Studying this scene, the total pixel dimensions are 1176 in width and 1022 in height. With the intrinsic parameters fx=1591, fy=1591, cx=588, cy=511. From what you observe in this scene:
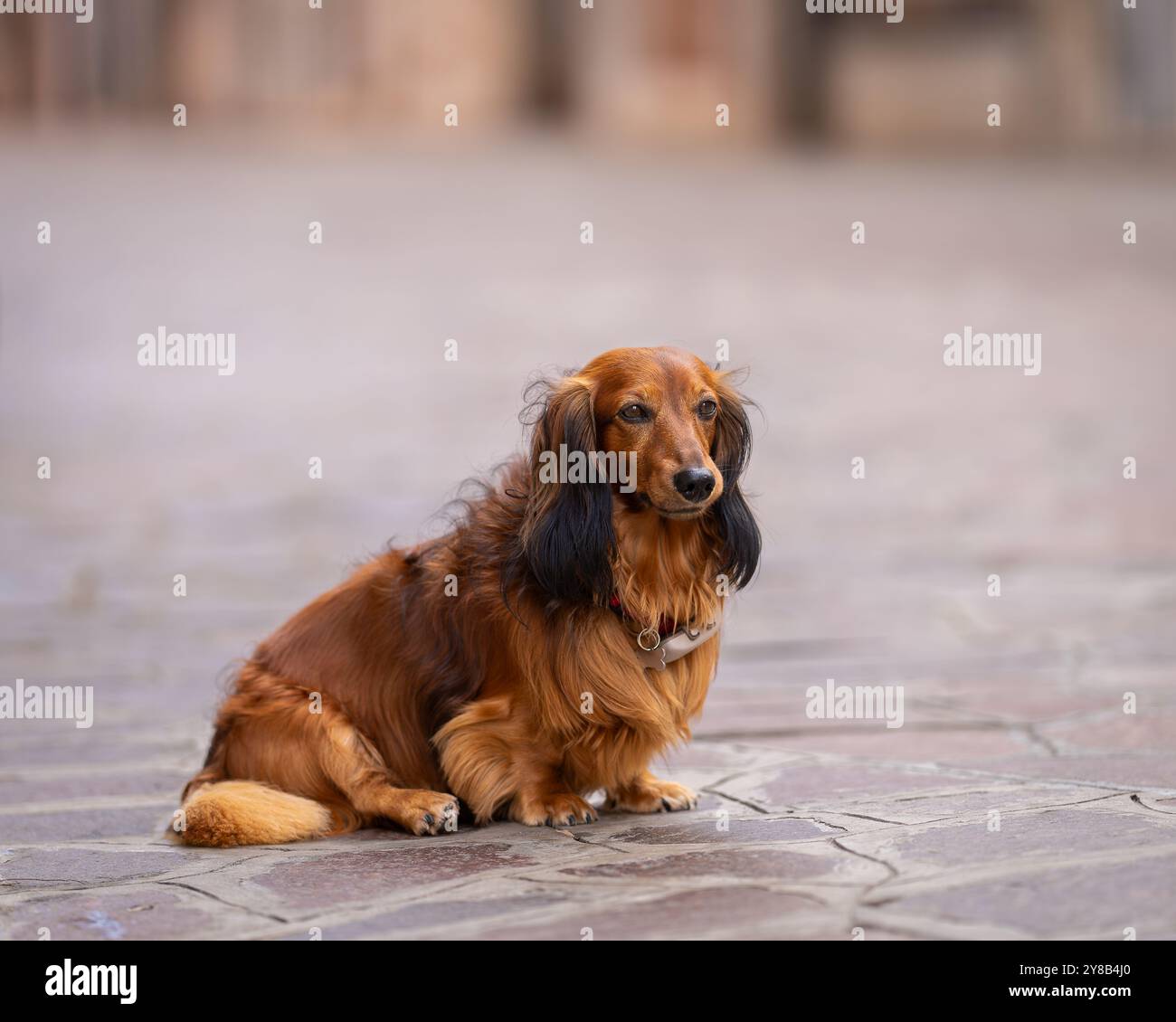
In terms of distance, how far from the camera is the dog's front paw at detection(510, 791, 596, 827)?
385 cm

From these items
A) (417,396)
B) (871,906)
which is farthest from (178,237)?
(871,906)

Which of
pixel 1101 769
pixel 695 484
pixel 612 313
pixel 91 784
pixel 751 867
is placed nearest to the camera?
pixel 751 867

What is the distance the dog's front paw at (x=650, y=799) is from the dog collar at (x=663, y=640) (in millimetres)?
441

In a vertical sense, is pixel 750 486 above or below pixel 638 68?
below

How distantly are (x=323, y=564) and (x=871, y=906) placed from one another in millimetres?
6135

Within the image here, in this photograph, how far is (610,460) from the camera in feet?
12.1

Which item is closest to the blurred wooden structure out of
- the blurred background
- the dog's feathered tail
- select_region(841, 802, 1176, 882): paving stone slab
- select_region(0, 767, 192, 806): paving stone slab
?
A: the blurred background

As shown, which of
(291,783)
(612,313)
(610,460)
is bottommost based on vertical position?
(291,783)

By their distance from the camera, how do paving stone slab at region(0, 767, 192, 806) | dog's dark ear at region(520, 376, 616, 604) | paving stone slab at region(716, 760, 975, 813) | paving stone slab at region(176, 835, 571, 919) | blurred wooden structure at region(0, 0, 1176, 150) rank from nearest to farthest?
1. paving stone slab at region(176, 835, 571, 919)
2. dog's dark ear at region(520, 376, 616, 604)
3. paving stone slab at region(716, 760, 975, 813)
4. paving stone slab at region(0, 767, 192, 806)
5. blurred wooden structure at region(0, 0, 1176, 150)

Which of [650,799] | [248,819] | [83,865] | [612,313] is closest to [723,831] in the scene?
[650,799]

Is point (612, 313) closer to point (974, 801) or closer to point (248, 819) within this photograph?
point (974, 801)

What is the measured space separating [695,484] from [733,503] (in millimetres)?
312

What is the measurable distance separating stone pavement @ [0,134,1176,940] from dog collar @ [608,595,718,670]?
414 millimetres

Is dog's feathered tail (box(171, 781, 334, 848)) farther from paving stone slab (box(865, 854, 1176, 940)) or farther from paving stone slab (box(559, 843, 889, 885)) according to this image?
paving stone slab (box(865, 854, 1176, 940))
